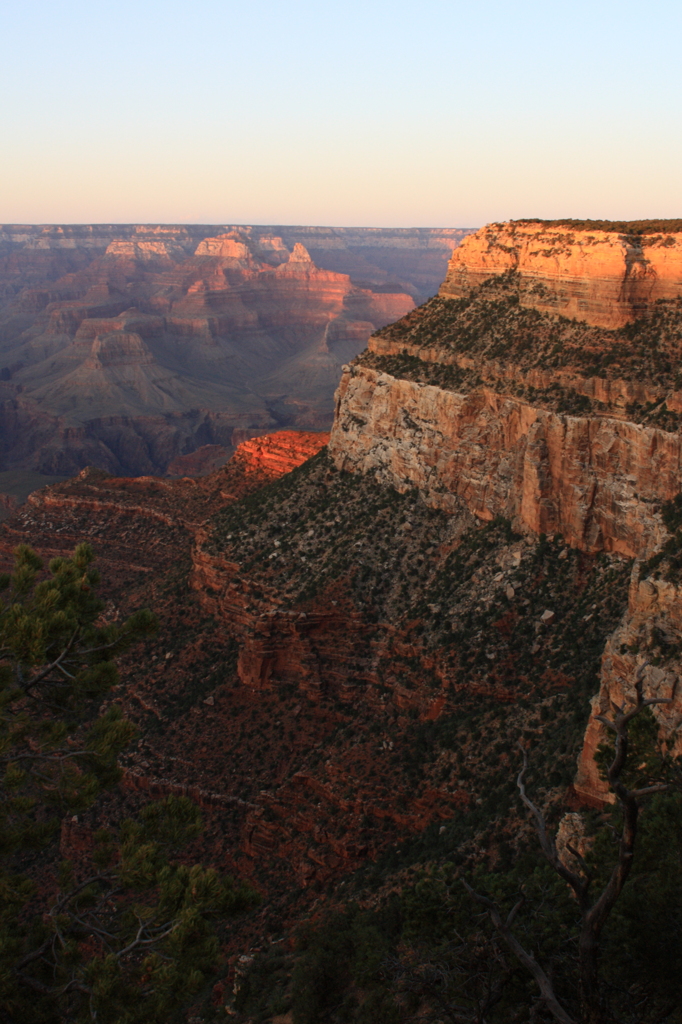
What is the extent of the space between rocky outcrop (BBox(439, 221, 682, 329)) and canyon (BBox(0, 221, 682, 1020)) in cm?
11

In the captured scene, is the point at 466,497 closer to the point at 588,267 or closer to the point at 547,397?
the point at 547,397

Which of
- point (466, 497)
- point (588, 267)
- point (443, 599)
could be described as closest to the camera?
point (443, 599)

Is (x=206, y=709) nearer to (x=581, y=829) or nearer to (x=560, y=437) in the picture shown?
(x=560, y=437)

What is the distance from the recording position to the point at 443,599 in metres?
39.5

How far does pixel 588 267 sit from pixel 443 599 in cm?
1617

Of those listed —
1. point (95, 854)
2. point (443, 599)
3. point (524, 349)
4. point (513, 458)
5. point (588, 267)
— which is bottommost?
point (443, 599)

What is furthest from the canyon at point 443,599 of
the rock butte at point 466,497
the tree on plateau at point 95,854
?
the tree on plateau at point 95,854

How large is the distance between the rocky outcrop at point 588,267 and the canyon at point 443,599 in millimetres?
107

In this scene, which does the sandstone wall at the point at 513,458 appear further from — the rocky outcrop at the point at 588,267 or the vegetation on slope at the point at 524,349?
the rocky outcrop at the point at 588,267

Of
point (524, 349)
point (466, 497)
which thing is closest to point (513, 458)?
point (466, 497)

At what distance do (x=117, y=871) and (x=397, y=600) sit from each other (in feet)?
83.0

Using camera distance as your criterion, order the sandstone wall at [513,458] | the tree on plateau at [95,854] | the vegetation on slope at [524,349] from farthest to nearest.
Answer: the vegetation on slope at [524,349] → the sandstone wall at [513,458] → the tree on plateau at [95,854]

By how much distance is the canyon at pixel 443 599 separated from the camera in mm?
30219

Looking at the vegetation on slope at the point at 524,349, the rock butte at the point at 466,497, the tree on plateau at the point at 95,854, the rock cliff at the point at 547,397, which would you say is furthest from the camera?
the vegetation on slope at the point at 524,349
